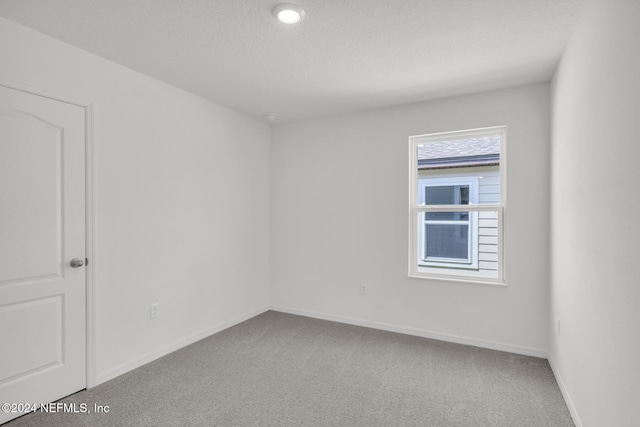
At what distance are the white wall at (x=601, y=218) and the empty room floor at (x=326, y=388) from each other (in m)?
0.40

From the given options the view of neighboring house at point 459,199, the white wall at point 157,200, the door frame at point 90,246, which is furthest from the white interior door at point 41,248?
the view of neighboring house at point 459,199

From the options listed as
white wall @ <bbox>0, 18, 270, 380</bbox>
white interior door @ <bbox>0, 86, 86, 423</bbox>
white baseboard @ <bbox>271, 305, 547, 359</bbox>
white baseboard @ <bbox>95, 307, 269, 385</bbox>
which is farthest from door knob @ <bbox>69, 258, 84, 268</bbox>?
white baseboard @ <bbox>271, 305, 547, 359</bbox>

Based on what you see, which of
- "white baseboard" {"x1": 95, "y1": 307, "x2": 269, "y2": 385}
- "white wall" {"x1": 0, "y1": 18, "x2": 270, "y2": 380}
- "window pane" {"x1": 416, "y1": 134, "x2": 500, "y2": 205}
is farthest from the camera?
"window pane" {"x1": 416, "y1": 134, "x2": 500, "y2": 205}

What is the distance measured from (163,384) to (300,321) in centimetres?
178

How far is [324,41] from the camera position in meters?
2.31

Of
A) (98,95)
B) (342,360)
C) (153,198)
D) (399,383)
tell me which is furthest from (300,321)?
(98,95)

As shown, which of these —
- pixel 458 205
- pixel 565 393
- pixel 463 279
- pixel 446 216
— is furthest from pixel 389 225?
pixel 565 393

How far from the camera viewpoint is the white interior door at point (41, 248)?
2.09m

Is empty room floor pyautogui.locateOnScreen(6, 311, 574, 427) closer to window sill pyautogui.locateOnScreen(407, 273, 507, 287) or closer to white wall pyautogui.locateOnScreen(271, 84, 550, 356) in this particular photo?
white wall pyautogui.locateOnScreen(271, 84, 550, 356)

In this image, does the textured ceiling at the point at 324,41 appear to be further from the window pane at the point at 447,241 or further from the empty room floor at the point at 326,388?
the empty room floor at the point at 326,388

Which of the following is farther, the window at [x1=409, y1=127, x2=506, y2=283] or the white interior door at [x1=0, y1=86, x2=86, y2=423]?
the window at [x1=409, y1=127, x2=506, y2=283]

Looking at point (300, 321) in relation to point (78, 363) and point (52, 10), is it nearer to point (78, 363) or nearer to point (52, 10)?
point (78, 363)

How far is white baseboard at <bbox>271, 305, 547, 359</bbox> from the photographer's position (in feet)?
10.2

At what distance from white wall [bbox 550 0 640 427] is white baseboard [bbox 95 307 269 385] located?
315 cm
